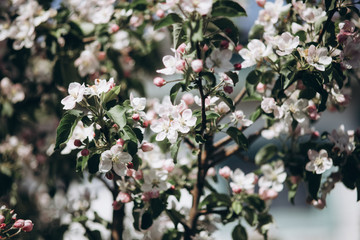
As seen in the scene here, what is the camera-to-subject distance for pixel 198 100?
45.7 inches

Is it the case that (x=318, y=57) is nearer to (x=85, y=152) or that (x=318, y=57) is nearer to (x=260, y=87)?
(x=260, y=87)

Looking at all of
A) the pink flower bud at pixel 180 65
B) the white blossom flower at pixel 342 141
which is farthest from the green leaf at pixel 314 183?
the pink flower bud at pixel 180 65

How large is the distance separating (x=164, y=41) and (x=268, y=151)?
865 mm

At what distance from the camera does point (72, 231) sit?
5.16 feet

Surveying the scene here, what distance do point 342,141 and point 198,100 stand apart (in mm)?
457

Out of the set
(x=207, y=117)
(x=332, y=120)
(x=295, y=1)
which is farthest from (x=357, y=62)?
(x=332, y=120)

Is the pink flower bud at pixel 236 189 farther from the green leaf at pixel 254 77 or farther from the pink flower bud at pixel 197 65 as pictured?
the pink flower bud at pixel 197 65

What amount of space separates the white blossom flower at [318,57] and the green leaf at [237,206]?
1.62 ft

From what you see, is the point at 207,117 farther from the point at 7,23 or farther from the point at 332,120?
the point at 332,120

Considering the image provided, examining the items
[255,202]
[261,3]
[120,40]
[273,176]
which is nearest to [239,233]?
[255,202]

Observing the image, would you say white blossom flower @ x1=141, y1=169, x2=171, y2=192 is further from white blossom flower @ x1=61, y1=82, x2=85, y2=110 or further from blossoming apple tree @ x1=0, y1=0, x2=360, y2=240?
white blossom flower @ x1=61, y1=82, x2=85, y2=110

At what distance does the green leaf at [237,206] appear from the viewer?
4.09 feet

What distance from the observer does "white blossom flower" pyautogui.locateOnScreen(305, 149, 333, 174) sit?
3.82 ft

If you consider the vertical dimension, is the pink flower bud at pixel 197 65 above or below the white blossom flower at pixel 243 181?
above
